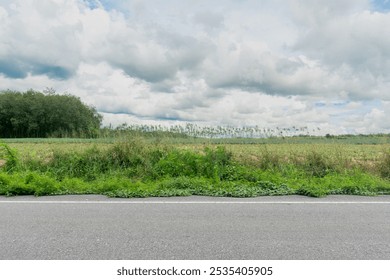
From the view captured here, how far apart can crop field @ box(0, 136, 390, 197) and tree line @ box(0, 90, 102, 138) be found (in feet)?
232

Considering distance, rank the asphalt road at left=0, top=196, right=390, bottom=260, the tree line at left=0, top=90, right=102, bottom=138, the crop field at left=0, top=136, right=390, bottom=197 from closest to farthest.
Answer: the asphalt road at left=0, top=196, right=390, bottom=260 → the crop field at left=0, top=136, right=390, bottom=197 → the tree line at left=0, top=90, right=102, bottom=138

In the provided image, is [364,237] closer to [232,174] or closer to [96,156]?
[232,174]

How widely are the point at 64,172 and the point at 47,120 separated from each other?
8112cm

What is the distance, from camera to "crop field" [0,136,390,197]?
305 inches

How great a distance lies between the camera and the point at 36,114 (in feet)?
260

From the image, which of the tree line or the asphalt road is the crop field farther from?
the tree line

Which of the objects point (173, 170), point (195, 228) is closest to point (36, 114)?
point (173, 170)

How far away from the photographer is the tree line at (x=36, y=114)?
79.1 m

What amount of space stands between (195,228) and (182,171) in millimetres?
4841

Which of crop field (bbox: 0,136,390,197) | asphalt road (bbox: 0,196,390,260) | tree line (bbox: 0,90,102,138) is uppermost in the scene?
tree line (bbox: 0,90,102,138)

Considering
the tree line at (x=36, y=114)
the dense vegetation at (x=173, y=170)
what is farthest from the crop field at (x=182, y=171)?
the tree line at (x=36, y=114)

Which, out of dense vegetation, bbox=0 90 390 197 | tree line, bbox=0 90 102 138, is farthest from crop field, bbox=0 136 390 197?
tree line, bbox=0 90 102 138

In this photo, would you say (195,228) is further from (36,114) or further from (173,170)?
(36,114)
